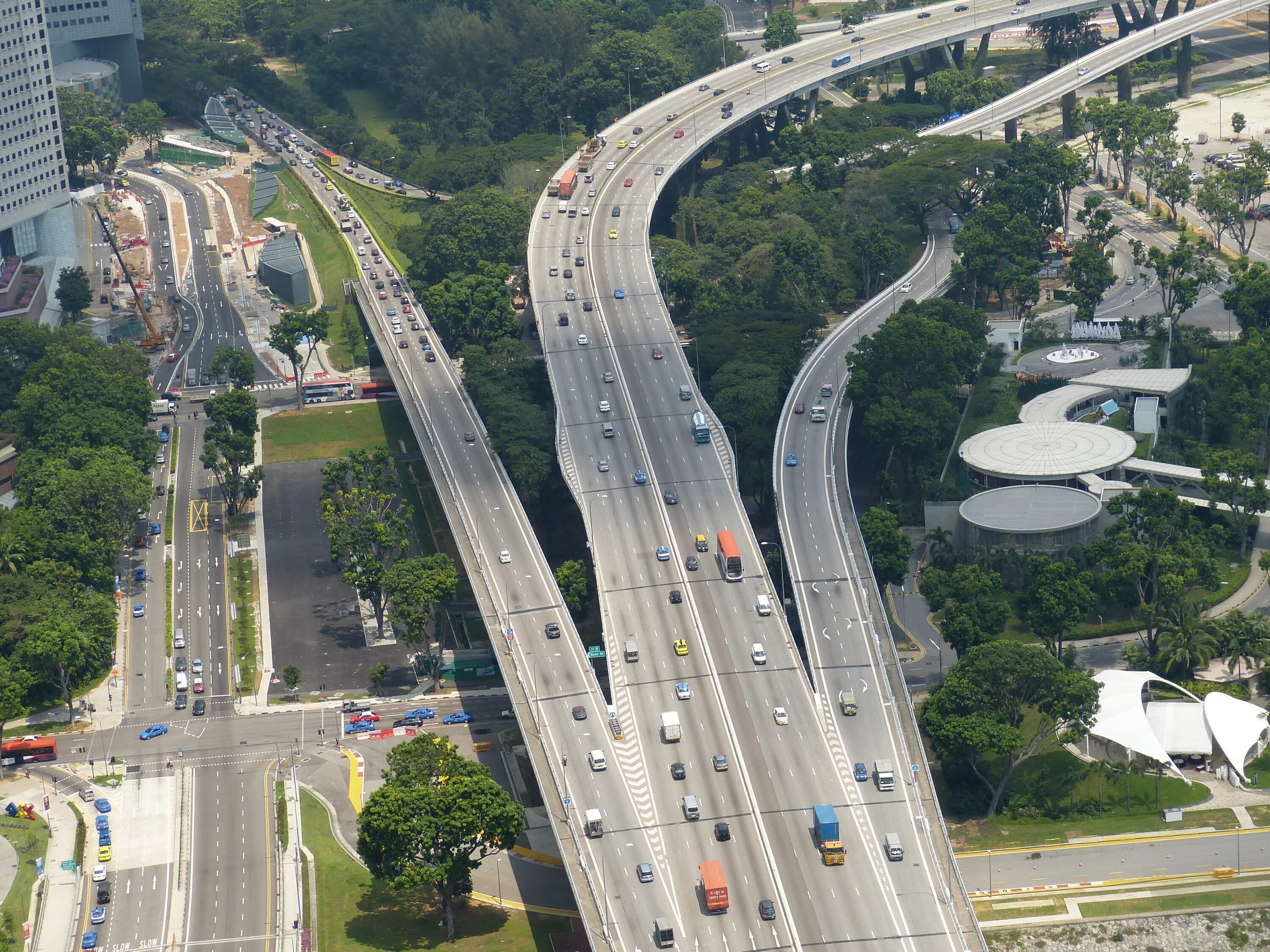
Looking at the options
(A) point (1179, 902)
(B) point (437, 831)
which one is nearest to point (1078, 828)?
(A) point (1179, 902)

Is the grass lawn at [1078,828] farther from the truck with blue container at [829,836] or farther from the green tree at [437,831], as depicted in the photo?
the green tree at [437,831]

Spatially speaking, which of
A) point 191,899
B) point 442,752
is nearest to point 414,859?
point 442,752

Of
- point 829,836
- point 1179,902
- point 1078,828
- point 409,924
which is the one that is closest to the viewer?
point 829,836

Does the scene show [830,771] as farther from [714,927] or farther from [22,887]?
[22,887]

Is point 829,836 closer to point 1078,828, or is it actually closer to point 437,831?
point 1078,828

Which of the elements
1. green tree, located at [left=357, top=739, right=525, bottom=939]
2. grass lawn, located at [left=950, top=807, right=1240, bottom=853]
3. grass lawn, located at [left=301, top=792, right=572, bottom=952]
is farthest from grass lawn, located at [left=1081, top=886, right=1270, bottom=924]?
green tree, located at [left=357, top=739, right=525, bottom=939]
